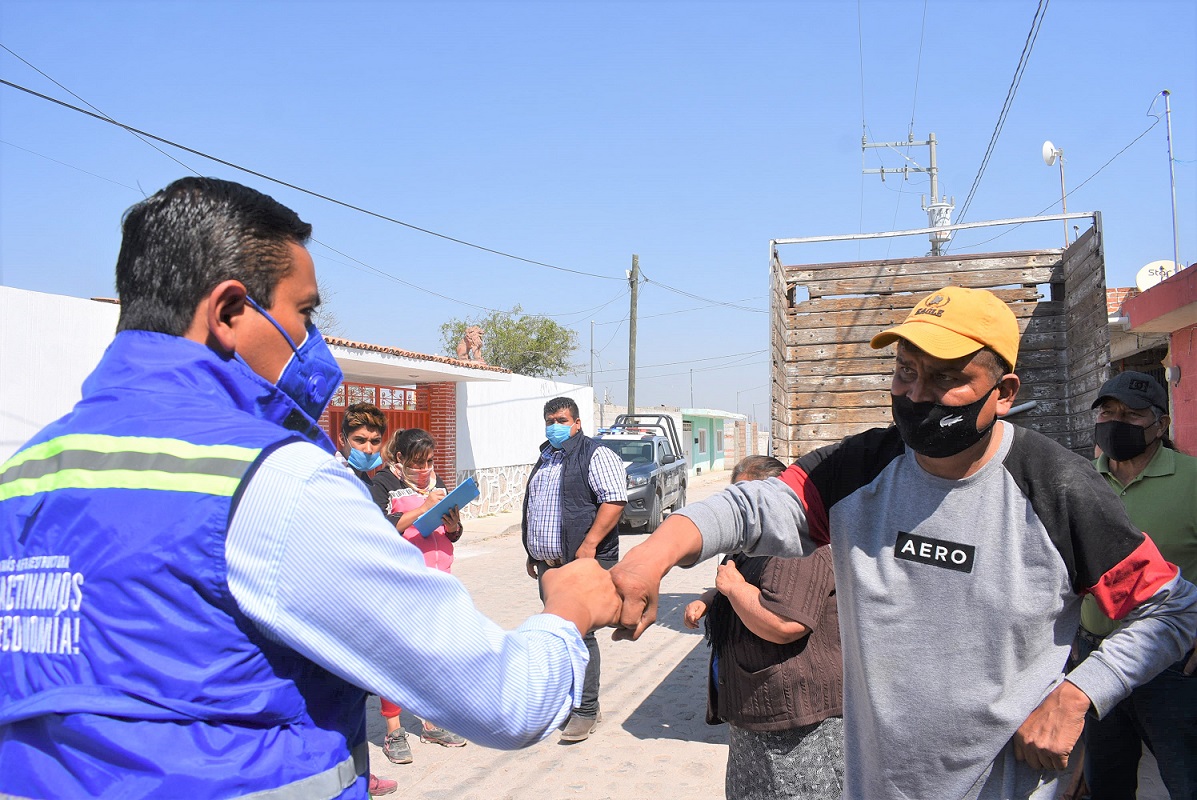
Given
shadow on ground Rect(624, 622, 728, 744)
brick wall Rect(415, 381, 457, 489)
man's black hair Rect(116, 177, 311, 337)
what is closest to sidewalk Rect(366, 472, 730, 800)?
shadow on ground Rect(624, 622, 728, 744)

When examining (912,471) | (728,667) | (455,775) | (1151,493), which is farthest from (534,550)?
(912,471)

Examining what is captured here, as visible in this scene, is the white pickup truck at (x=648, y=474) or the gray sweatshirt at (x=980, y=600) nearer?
the gray sweatshirt at (x=980, y=600)

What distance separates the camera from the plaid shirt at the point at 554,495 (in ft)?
18.5

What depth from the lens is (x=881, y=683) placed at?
6.83 ft

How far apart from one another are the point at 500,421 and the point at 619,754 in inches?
596

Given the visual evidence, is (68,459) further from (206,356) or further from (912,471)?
(912,471)

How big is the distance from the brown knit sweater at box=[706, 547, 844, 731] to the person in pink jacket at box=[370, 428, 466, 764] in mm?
2334

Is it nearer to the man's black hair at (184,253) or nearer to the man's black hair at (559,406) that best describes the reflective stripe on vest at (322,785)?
the man's black hair at (184,253)

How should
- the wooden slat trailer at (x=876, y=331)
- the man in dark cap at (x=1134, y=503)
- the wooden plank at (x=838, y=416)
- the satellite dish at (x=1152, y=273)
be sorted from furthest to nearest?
the satellite dish at (x=1152, y=273) → the wooden plank at (x=838, y=416) → the wooden slat trailer at (x=876, y=331) → the man in dark cap at (x=1134, y=503)

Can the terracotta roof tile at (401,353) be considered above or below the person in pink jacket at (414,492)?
above

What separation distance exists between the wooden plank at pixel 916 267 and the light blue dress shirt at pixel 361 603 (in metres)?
6.01

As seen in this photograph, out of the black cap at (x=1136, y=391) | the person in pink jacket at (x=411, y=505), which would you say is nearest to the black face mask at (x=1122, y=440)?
the black cap at (x=1136, y=391)

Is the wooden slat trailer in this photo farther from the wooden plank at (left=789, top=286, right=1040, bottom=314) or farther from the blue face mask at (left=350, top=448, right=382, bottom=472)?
the blue face mask at (left=350, top=448, right=382, bottom=472)

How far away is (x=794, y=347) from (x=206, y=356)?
6058mm
